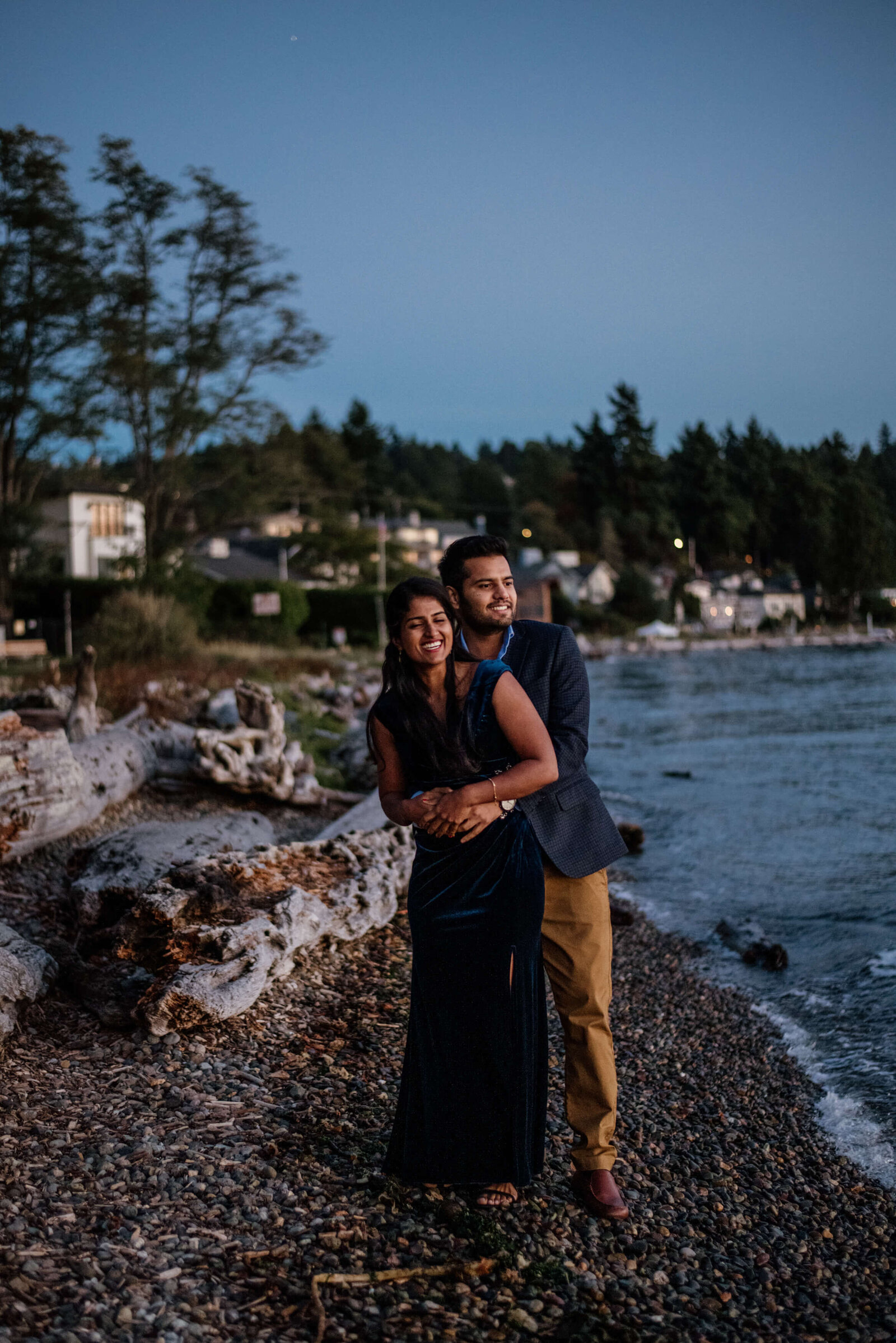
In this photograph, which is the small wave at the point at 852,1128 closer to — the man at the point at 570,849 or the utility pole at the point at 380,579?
the man at the point at 570,849

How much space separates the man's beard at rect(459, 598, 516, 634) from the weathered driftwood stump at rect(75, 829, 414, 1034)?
7.18 ft

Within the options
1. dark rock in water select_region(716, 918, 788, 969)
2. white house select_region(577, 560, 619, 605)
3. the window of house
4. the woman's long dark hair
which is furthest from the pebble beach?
white house select_region(577, 560, 619, 605)

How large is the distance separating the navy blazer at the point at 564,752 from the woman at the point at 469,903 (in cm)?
18

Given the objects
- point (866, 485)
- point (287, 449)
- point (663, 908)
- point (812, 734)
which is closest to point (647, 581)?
point (866, 485)

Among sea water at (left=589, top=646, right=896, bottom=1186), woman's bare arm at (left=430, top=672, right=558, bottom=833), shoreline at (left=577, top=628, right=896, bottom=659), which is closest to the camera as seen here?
woman's bare arm at (left=430, top=672, right=558, bottom=833)

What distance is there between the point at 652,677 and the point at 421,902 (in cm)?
4401

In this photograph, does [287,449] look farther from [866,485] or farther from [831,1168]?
[866,485]

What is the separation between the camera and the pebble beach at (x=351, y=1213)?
2838 mm

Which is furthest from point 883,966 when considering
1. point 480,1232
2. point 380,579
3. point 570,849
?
point 380,579

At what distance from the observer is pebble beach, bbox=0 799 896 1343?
2.84 m

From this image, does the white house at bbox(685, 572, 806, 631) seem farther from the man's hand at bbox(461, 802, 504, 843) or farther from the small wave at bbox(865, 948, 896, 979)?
the man's hand at bbox(461, 802, 504, 843)

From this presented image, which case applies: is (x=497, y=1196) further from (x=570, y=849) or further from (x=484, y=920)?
(x=570, y=849)

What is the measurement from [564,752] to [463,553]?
0.79 m

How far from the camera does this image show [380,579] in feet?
163
